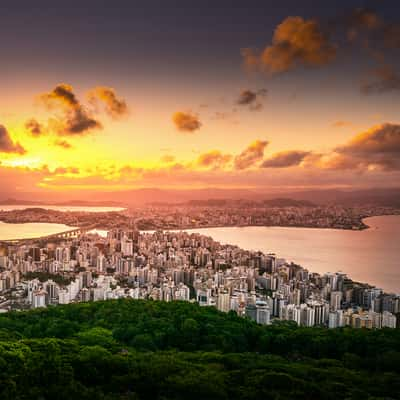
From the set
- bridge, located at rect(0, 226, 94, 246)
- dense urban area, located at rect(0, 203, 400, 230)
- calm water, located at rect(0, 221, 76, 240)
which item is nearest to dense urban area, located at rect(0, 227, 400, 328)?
bridge, located at rect(0, 226, 94, 246)

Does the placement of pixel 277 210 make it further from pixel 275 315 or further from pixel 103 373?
pixel 103 373

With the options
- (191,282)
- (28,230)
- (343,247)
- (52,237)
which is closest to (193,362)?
(191,282)

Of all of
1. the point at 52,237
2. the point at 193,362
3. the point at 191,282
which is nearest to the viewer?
the point at 193,362

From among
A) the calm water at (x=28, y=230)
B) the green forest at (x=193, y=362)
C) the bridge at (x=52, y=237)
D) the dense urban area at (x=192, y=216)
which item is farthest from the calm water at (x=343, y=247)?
the calm water at (x=28, y=230)

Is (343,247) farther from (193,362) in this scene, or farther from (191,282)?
(193,362)

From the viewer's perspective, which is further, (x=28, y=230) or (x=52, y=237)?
(x=28, y=230)

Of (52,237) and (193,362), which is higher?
(193,362)

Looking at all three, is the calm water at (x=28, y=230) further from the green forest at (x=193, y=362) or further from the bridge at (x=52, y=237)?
the green forest at (x=193, y=362)
